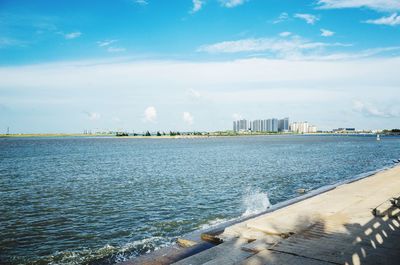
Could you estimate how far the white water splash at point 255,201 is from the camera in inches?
802

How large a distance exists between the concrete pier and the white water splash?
21.0ft

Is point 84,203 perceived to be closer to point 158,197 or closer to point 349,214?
point 158,197

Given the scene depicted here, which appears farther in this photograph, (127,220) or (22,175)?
(22,175)

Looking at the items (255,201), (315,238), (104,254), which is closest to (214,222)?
(255,201)

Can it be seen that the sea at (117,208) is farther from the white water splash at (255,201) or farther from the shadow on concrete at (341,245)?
the shadow on concrete at (341,245)

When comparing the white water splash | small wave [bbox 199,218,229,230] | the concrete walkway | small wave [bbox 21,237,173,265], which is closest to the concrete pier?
the concrete walkway

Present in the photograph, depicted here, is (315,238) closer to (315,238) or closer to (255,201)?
(315,238)

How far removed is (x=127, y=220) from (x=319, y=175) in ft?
83.1

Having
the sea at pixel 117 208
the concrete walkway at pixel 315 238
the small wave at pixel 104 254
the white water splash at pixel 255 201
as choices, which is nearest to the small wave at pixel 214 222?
the sea at pixel 117 208

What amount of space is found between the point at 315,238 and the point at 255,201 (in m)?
13.8

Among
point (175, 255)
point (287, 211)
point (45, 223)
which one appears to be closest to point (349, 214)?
point (287, 211)

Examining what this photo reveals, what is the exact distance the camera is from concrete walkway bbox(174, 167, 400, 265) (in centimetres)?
771

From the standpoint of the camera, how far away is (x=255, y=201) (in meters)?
22.8

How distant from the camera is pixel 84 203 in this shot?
23297 millimetres
